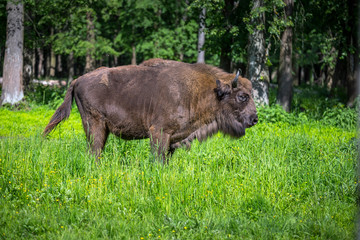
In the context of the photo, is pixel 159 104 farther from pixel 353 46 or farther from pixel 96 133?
pixel 353 46

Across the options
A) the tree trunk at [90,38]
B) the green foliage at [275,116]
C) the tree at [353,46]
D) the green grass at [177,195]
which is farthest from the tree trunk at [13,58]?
the tree at [353,46]

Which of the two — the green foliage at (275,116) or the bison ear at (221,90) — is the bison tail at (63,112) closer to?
the bison ear at (221,90)

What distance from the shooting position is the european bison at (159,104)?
6.74 meters

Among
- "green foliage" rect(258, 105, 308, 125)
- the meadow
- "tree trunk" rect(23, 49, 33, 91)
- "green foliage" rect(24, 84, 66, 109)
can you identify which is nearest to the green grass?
the meadow

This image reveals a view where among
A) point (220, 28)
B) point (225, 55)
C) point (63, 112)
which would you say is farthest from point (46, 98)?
point (63, 112)

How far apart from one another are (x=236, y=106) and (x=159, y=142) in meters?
1.66

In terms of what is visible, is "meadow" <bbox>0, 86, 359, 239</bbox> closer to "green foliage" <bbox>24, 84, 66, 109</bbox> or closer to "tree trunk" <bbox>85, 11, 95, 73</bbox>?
"green foliage" <bbox>24, 84, 66, 109</bbox>

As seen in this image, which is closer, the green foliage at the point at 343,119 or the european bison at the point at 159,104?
the european bison at the point at 159,104

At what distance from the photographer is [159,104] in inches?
266

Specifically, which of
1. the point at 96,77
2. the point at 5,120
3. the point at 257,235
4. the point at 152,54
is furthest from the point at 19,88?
the point at 152,54

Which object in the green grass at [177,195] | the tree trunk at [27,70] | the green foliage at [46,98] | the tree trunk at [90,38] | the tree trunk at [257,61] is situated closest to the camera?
the green grass at [177,195]

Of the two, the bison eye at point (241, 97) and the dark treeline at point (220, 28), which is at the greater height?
the dark treeline at point (220, 28)

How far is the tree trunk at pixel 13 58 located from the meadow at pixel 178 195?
834 cm

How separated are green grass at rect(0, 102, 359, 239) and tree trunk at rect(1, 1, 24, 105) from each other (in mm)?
8307
